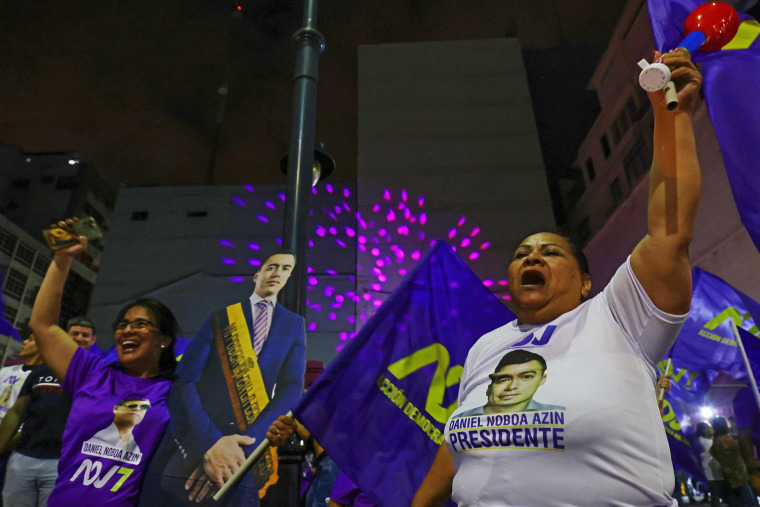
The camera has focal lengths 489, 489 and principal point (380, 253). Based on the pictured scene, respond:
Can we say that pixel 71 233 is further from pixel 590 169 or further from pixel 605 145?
pixel 590 169

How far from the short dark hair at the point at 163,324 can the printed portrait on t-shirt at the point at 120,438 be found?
0.27 m

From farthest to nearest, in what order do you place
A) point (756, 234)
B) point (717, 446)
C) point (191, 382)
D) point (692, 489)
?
1. point (692, 489)
2. point (717, 446)
3. point (191, 382)
4. point (756, 234)

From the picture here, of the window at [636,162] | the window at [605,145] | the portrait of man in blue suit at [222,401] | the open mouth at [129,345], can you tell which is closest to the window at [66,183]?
the window at [605,145]

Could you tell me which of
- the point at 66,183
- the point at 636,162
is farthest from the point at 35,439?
the point at 66,183

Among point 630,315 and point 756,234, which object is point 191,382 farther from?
point 756,234

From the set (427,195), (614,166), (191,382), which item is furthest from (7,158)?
(191,382)

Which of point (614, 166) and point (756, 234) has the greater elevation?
point (614, 166)

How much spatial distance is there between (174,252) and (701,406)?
16817mm

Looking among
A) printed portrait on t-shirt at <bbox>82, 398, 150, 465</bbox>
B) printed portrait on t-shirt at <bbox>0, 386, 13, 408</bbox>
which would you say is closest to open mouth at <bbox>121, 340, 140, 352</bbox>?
printed portrait on t-shirt at <bbox>82, 398, 150, 465</bbox>

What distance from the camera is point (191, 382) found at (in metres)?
2.70

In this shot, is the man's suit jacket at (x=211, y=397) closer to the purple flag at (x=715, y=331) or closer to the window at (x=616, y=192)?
the purple flag at (x=715, y=331)

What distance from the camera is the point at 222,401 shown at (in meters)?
2.74

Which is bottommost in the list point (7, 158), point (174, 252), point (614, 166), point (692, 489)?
point (692, 489)

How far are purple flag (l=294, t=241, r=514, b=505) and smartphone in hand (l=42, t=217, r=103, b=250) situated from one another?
1.35 metres
